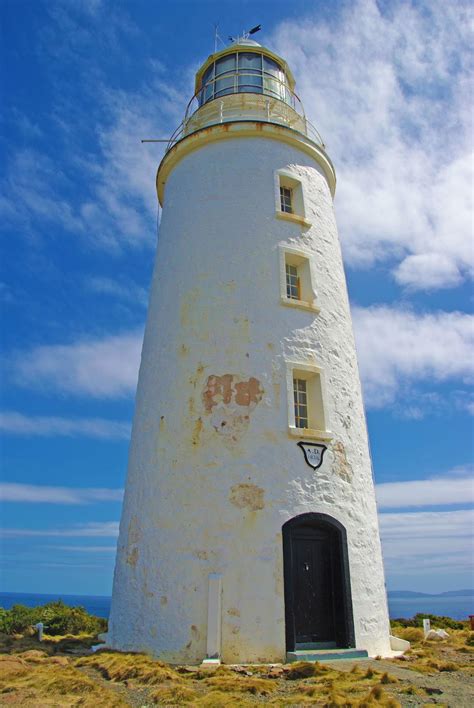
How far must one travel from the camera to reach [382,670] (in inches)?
384

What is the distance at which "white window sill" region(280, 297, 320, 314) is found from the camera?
527 inches

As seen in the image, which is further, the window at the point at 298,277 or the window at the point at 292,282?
the window at the point at 292,282

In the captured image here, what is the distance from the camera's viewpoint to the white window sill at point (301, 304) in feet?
44.0

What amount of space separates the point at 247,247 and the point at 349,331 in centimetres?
355

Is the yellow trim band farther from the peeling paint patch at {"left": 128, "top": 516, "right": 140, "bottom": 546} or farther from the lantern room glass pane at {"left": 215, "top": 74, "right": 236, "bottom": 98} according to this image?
the peeling paint patch at {"left": 128, "top": 516, "right": 140, "bottom": 546}

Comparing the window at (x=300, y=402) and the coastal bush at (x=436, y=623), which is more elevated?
the window at (x=300, y=402)

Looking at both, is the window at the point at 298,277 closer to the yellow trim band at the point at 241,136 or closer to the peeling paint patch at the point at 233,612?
the yellow trim band at the point at 241,136

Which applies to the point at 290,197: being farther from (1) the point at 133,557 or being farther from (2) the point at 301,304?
(1) the point at 133,557

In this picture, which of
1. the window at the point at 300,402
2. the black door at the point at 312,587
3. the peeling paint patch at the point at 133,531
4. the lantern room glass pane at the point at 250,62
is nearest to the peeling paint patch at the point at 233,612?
the black door at the point at 312,587

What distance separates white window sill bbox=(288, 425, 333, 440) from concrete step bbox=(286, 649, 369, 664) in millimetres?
4201

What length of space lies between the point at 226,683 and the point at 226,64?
18.2 m

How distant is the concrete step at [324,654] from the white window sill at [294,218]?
33.0 feet

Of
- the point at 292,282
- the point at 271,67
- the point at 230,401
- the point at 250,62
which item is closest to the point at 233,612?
the point at 230,401

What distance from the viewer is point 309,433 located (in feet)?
40.3
